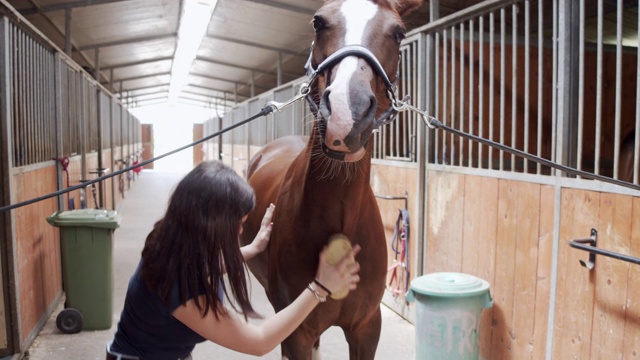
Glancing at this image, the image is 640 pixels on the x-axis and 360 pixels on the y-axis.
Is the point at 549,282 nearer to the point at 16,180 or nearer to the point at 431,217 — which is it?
the point at 431,217

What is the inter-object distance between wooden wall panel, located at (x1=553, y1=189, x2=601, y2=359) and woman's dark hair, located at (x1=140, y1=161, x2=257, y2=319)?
5.25 feet

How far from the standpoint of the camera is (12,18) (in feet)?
10.1

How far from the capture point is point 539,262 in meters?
2.59

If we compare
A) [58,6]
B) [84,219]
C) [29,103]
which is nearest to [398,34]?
[84,219]

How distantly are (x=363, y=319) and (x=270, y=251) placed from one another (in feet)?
1.36

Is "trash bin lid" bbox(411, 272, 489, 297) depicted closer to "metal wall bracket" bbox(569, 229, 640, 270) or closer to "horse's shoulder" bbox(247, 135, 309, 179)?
"metal wall bracket" bbox(569, 229, 640, 270)

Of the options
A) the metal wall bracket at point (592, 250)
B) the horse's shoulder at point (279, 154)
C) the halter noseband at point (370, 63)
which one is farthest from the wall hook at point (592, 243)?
the horse's shoulder at point (279, 154)

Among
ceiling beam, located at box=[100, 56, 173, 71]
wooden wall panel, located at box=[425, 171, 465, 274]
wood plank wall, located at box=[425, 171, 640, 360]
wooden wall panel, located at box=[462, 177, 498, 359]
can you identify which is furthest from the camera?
ceiling beam, located at box=[100, 56, 173, 71]

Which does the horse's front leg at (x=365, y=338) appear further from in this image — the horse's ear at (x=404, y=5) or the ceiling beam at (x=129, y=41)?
the ceiling beam at (x=129, y=41)

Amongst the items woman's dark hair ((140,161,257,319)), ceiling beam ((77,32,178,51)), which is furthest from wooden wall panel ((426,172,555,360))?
ceiling beam ((77,32,178,51))

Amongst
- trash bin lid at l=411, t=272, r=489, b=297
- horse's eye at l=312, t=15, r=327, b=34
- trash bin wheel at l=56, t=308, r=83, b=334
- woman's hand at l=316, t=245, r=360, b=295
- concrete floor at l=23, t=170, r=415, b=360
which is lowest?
concrete floor at l=23, t=170, r=415, b=360

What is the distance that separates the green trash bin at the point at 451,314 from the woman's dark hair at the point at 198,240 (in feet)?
5.64

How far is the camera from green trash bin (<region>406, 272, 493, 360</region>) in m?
2.79

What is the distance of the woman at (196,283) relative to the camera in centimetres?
130
